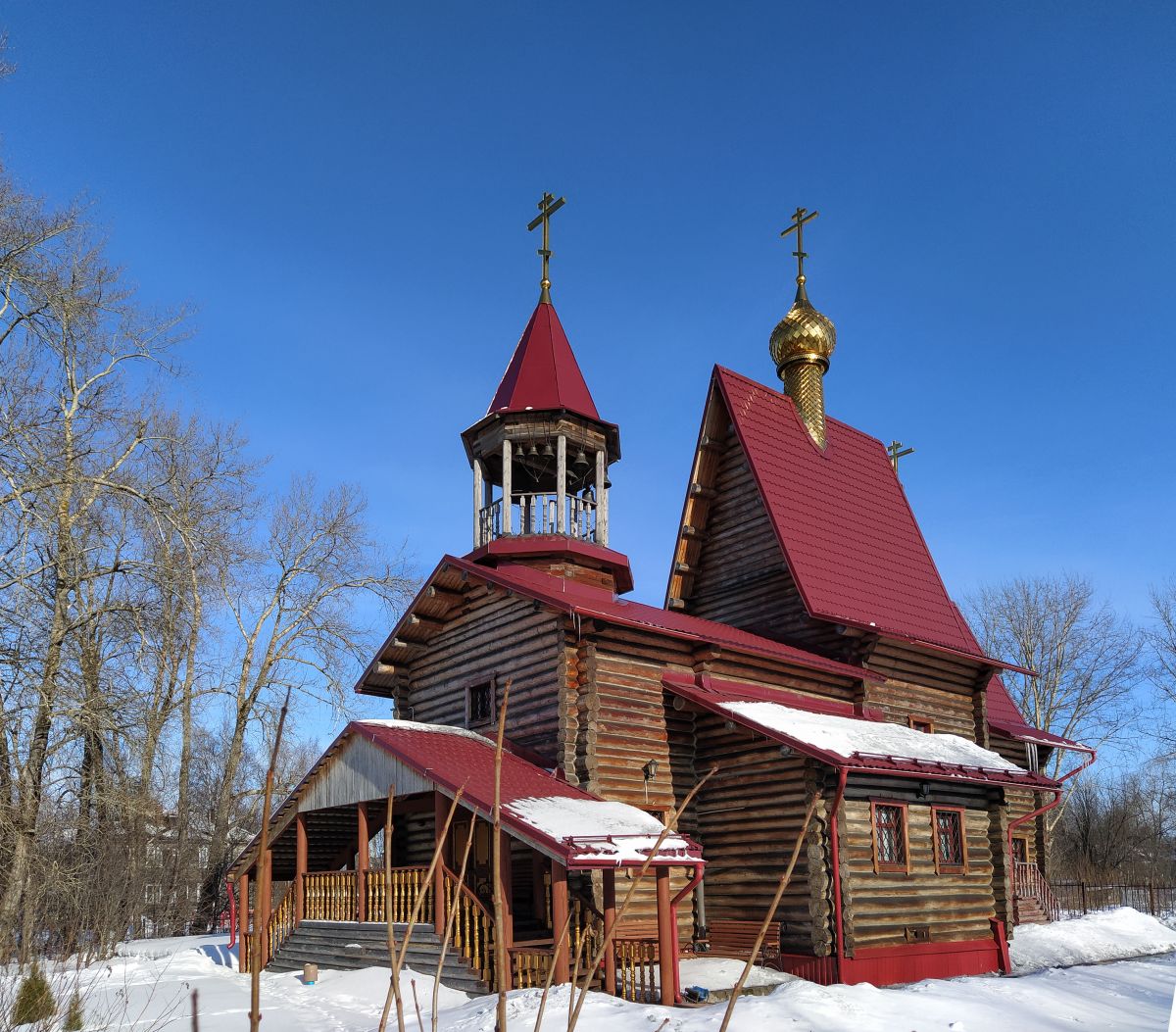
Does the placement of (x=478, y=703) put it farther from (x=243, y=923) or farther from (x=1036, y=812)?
(x=1036, y=812)

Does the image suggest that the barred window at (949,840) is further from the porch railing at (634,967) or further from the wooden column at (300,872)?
the wooden column at (300,872)

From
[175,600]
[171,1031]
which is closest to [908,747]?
[171,1031]

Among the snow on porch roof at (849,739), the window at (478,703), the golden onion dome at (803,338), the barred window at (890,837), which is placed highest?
the golden onion dome at (803,338)

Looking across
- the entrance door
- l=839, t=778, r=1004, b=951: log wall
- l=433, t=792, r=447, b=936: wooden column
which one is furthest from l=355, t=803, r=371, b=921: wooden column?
the entrance door

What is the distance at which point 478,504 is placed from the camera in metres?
21.8

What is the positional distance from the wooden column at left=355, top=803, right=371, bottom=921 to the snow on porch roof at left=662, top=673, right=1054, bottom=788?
16.1 feet

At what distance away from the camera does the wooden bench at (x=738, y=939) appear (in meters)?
15.7

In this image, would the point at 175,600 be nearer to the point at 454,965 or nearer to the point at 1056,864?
the point at 454,965

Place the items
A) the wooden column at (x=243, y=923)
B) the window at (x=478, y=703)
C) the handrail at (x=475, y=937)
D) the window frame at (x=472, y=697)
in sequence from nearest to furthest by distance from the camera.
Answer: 1. the handrail at (x=475, y=937)
2. the wooden column at (x=243, y=923)
3. the window frame at (x=472, y=697)
4. the window at (x=478, y=703)

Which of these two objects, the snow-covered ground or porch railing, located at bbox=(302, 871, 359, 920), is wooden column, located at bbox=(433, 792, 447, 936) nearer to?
the snow-covered ground

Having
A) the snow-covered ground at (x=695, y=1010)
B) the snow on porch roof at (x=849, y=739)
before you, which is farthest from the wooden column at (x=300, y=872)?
the snow on porch roof at (x=849, y=739)

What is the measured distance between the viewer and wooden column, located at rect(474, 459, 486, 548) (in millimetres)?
21500

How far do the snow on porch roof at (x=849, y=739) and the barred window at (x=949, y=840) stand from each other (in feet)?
2.93

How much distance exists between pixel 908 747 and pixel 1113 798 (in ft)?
157
